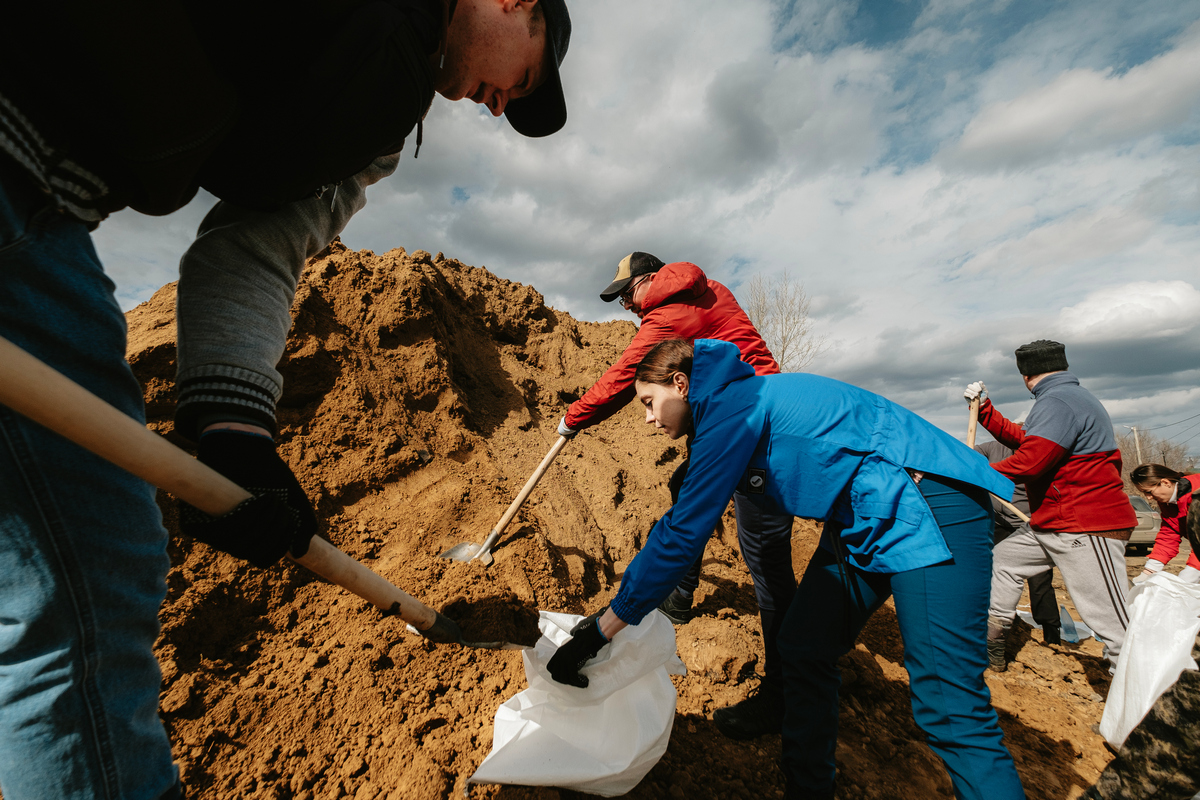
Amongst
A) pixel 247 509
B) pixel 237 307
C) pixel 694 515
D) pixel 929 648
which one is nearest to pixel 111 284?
pixel 237 307

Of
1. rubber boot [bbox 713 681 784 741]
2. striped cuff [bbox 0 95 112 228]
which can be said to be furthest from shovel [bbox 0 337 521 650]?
rubber boot [bbox 713 681 784 741]

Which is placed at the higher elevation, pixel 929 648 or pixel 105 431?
pixel 105 431

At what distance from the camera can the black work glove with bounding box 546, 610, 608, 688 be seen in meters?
1.68

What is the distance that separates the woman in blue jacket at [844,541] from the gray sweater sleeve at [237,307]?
3.91ft

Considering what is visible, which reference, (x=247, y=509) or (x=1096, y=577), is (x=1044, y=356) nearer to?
(x=1096, y=577)

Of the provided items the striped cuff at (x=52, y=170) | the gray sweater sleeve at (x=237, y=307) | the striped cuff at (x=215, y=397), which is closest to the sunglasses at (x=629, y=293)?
the gray sweater sleeve at (x=237, y=307)

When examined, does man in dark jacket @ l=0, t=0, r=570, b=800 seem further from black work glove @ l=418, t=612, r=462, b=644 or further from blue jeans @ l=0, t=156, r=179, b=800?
black work glove @ l=418, t=612, r=462, b=644

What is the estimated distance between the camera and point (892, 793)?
86.7 inches

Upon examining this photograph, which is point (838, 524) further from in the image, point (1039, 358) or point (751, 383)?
point (1039, 358)

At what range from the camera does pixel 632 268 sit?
3.54 m

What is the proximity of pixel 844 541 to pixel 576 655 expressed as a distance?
1.04m

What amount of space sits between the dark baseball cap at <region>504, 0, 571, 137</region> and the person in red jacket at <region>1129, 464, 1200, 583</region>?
5404 millimetres

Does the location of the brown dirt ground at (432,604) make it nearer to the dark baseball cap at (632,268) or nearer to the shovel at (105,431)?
the shovel at (105,431)

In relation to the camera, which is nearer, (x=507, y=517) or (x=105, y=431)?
(x=105, y=431)
